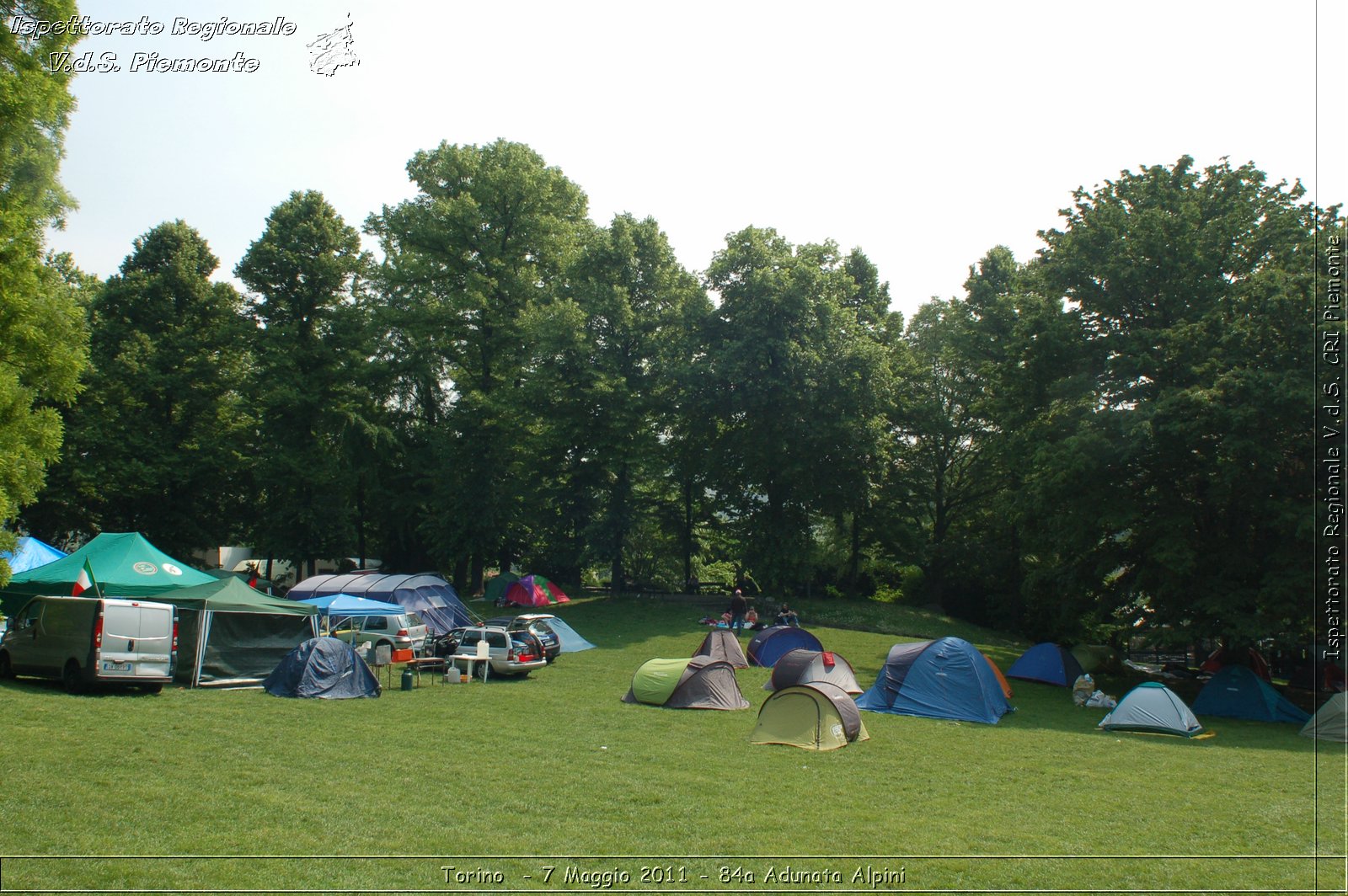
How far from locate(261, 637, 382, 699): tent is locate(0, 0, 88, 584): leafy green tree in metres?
8.80

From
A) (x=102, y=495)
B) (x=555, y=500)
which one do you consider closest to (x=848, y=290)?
(x=555, y=500)

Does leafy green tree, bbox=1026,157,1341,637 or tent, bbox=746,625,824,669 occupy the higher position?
leafy green tree, bbox=1026,157,1341,637

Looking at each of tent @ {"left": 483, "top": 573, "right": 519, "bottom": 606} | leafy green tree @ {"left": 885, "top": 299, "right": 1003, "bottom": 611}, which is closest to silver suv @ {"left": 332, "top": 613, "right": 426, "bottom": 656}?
tent @ {"left": 483, "top": 573, "right": 519, "bottom": 606}

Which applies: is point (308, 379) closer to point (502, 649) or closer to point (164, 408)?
point (164, 408)

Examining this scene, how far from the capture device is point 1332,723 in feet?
56.0

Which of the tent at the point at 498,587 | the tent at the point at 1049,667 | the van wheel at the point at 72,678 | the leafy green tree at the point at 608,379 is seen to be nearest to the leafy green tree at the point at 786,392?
the leafy green tree at the point at 608,379

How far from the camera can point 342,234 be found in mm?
40719

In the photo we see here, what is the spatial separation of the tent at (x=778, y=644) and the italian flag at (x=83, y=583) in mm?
15826

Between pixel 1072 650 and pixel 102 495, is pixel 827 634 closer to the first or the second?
pixel 1072 650

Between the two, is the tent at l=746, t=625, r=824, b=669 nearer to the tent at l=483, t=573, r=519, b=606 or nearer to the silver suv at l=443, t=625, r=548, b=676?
the silver suv at l=443, t=625, r=548, b=676

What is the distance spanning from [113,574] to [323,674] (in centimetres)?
547

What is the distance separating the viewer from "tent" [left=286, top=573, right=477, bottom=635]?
26.7 m

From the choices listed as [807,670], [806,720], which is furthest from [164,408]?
[806,720]

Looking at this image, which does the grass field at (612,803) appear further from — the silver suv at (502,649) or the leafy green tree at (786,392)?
the leafy green tree at (786,392)
